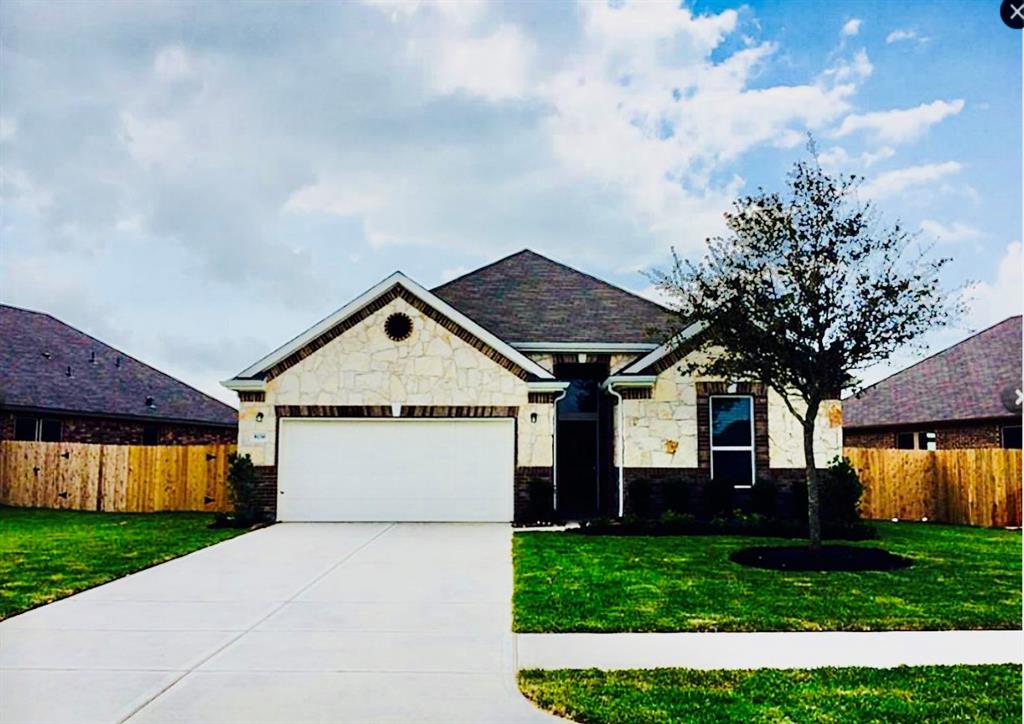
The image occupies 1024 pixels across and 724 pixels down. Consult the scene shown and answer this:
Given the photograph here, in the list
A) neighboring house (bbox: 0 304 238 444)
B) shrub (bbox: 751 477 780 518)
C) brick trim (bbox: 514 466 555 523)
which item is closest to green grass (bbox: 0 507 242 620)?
neighboring house (bbox: 0 304 238 444)

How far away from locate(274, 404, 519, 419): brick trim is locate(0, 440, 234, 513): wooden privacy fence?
15.4 ft

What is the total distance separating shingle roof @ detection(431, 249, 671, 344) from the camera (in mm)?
20109

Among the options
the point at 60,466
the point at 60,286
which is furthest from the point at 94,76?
the point at 60,466

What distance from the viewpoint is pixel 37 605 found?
28.8 ft

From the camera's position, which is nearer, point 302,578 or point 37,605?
point 37,605

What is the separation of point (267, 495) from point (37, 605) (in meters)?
8.72

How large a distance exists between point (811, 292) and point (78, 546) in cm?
1143

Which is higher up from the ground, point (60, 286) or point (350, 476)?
point (60, 286)

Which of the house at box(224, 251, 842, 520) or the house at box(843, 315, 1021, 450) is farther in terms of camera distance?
the house at box(843, 315, 1021, 450)

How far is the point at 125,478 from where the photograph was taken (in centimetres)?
2130

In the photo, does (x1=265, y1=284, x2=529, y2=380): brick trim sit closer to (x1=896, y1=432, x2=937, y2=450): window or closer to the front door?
the front door

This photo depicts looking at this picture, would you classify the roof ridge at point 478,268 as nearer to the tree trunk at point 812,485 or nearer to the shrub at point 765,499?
the shrub at point 765,499

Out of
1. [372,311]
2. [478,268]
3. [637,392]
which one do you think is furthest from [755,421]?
[478,268]

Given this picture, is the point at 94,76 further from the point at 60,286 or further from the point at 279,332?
the point at 279,332
